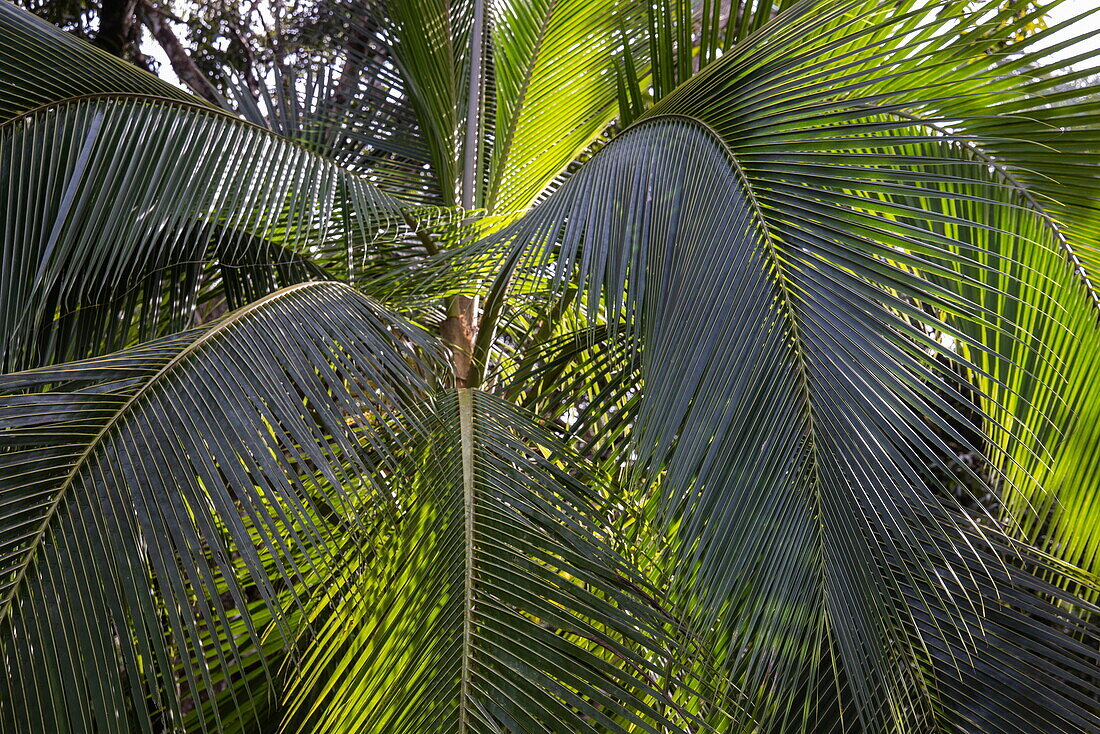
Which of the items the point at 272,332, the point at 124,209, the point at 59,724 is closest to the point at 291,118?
the point at 124,209

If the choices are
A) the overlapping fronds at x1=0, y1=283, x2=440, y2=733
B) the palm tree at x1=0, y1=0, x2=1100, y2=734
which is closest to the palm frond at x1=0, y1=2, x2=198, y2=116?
the palm tree at x1=0, y1=0, x2=1100, y2=734

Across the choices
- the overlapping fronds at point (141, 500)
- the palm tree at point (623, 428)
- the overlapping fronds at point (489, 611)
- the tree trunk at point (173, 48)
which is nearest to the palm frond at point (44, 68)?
the palm tree at point (623, 428)

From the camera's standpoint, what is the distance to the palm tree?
3.19 ft

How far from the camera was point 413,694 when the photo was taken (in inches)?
38.3

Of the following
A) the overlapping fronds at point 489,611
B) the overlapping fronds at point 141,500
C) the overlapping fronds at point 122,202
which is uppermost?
the overlapping fronds at point 122,202

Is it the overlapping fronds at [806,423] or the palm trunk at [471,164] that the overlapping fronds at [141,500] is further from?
the palm trunk at [471,164]

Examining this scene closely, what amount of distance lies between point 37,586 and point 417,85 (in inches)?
71.0

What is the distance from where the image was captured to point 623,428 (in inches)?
64.3

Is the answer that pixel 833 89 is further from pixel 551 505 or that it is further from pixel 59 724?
pixel 59 724

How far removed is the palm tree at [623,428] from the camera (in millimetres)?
974

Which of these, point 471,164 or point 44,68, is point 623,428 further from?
point 44,68

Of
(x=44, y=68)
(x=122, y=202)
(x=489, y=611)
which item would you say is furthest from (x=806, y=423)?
(x=44, y=68)

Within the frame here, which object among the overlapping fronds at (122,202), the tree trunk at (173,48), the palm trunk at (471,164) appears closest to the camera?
the overlapping fronds at (122,202)

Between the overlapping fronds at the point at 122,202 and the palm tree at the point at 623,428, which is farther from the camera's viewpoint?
the overlapping fronds at the point at 122,202
